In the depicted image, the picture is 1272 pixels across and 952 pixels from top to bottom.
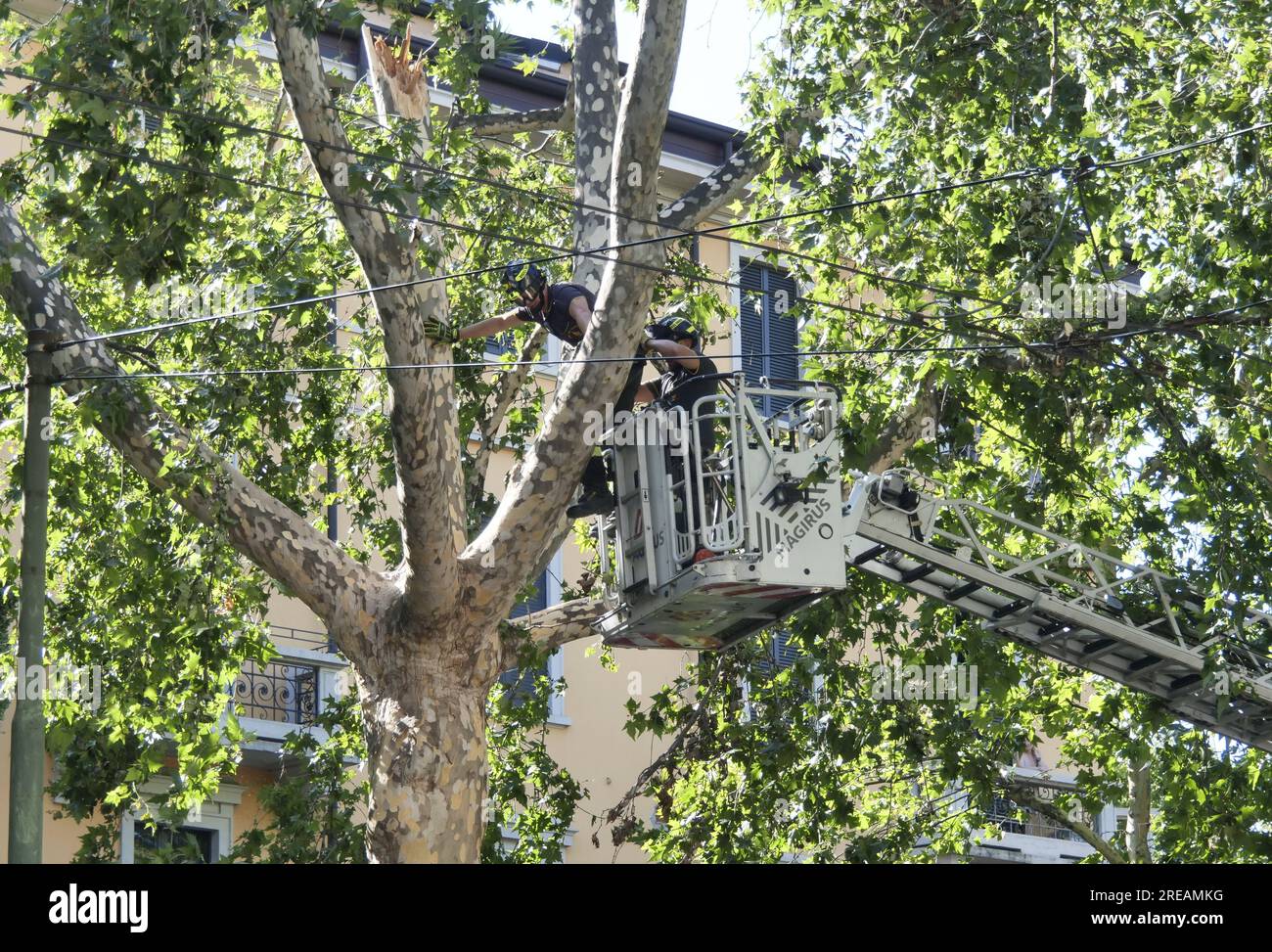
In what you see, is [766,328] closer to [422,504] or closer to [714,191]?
[714,191]

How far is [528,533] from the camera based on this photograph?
36.2 ft

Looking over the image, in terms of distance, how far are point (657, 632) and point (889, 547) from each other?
1.95 m

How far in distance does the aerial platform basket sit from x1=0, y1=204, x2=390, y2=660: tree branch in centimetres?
161

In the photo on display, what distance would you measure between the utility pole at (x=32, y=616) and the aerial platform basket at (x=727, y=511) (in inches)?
133

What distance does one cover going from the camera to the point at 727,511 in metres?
11.3

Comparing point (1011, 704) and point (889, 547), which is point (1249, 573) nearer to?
point (889, 547)

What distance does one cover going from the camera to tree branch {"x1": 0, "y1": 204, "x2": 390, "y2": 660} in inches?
436

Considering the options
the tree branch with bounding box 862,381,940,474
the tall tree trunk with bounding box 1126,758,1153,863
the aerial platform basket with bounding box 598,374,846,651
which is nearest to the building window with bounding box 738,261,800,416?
the tall tree trunk with bounding box 1126,758,1153,863

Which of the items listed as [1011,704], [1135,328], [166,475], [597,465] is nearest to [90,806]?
[166,475]

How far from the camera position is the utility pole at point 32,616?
9266 mm

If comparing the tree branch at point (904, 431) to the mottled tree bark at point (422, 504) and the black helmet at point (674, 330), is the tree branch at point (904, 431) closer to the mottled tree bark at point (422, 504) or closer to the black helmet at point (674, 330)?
the black helmet at point (674, 330)

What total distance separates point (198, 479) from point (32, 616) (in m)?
1.40

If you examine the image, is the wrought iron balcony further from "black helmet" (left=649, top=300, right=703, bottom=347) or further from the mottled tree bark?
"black helmet" (left=649, top=300, right=703, bottom=347)


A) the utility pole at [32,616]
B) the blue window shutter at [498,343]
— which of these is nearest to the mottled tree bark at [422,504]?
the utility pole at [32,616]
